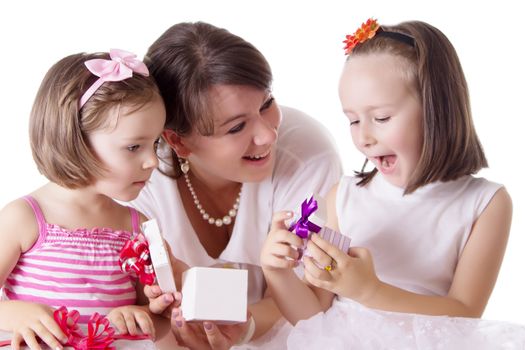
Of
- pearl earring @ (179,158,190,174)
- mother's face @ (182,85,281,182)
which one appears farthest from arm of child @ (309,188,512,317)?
pearl earring @ (179,158,190,174)

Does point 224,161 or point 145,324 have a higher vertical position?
point 224,161

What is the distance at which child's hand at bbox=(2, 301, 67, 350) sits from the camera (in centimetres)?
201

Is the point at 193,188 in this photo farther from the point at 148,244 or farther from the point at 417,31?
the point at 417,31

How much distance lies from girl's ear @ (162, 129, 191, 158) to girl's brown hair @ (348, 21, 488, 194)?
0.62 meters

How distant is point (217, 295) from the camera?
2.10 meters

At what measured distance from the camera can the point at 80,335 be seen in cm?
Answer: 206

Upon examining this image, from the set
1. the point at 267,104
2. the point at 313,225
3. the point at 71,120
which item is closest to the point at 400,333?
the point at 313,225

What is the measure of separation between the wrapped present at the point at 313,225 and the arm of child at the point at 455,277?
0.11 feet

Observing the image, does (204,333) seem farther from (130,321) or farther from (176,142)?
(176,142)

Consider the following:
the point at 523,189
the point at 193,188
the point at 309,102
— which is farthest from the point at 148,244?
the point at 523,189

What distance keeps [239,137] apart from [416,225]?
21.9 inches

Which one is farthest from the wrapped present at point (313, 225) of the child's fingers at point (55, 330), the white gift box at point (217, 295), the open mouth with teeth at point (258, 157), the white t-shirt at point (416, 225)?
the child's fingers at point (55, 330)

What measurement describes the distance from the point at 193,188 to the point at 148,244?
2.08 ft

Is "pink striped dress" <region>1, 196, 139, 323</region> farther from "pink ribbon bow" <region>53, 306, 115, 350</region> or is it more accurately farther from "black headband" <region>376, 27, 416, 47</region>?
"black headband" <region>376, 27, 416, 47</region>
